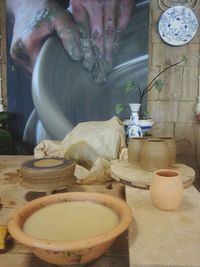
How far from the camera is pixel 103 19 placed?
2980mm

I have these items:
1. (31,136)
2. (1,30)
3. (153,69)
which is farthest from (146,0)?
(31,136)

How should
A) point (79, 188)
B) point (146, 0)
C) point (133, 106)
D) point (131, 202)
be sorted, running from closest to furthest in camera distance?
point (131, 202)
point (79, 188)
point (133, 106)
point (146, 0)

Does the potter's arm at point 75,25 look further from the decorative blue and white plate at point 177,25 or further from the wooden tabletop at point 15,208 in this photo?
the wooden tabletop at point 15,208

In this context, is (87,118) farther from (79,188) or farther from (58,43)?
(79,188)

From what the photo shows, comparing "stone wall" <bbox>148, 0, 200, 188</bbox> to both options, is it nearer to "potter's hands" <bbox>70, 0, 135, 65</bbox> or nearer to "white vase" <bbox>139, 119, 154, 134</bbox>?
"potter's hands" <bbox>70, 0, 135, 65</bbox>

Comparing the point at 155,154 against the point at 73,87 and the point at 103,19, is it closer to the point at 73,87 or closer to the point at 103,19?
the point at 73,87

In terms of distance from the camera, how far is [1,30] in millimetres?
3098

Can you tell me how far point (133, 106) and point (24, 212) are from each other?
4.92 ft

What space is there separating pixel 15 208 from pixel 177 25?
2.72 metres

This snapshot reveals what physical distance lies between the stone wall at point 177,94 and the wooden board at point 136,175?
77.1 inches

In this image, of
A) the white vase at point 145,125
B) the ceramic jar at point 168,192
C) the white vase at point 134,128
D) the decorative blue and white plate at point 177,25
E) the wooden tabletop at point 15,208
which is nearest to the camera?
the wooden tabletop at point 15,208

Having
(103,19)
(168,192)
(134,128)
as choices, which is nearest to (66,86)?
(103,19)

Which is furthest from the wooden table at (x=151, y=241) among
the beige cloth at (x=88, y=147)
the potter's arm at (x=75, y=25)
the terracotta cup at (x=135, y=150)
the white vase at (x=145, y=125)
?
the potter's arm at (x=75, y=25)

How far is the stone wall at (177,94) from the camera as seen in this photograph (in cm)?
296
